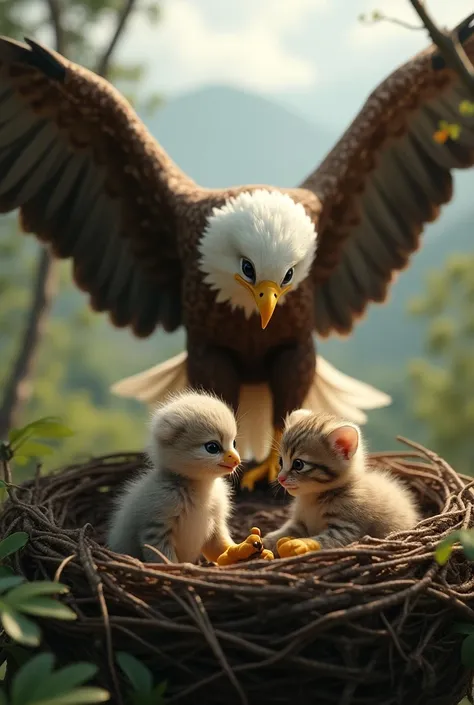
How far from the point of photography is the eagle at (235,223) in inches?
78.8

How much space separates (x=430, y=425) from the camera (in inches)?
289

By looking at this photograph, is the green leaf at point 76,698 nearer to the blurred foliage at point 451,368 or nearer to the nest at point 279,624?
the nest at point 279,624

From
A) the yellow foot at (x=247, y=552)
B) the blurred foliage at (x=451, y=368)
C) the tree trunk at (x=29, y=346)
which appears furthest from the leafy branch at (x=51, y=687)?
the blurred foliage at (x=451, y=368)

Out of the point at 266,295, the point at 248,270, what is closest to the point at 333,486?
the point at 266,295

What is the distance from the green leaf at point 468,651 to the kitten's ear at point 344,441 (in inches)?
15.2

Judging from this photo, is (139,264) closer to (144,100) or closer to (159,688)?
(159,688)

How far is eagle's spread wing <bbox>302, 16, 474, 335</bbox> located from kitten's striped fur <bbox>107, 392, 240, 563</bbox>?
2.64 ft

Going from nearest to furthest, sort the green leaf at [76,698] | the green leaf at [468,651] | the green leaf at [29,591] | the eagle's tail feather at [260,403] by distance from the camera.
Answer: the green leaf at [76,698] → the green leaf at [29,591] → the green leaf at [468,651] → the eagle's tail feather at [260,403]

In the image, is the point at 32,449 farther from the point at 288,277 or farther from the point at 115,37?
the point at 115,37

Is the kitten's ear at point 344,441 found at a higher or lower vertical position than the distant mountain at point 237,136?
higher

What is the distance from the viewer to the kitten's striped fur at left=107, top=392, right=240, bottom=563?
1.50 metres

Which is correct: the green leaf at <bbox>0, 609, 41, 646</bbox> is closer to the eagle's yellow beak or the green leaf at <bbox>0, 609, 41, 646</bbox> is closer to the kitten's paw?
the kitten's paw

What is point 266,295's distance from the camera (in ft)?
5.83

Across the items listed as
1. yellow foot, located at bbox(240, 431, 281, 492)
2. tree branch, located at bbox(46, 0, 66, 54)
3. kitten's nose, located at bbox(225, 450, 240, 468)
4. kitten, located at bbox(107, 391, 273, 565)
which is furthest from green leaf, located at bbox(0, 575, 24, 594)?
tree branch, located at bbox(46, 0, 66, 54)
